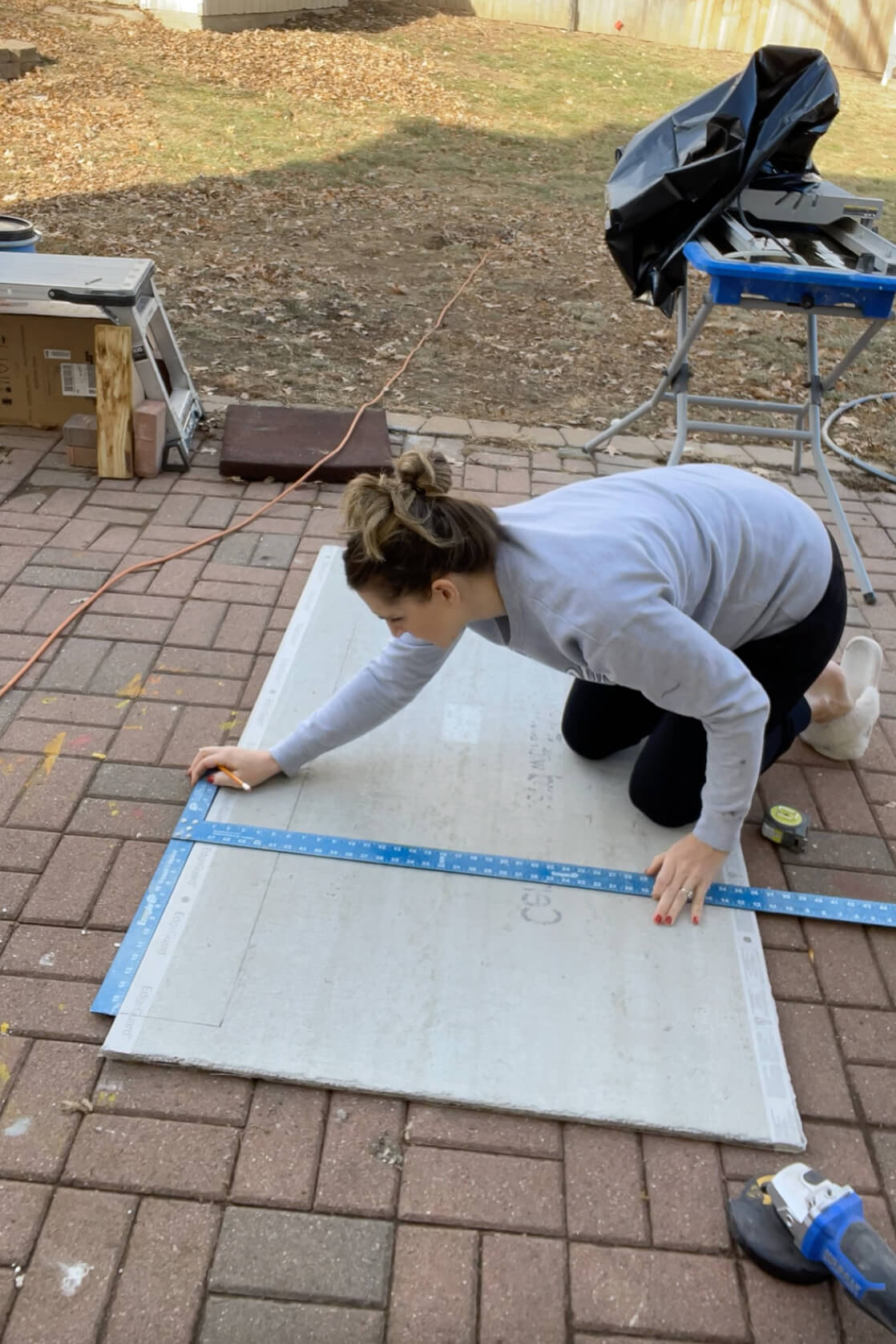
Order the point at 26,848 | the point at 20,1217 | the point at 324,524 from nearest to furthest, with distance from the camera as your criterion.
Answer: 1. the point at 20,1217
2. the point at 26,848
3. the point at 324,524

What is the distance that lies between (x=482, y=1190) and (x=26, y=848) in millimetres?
1452

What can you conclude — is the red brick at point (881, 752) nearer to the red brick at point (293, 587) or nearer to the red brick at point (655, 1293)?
the red brick at point (655, 1293)

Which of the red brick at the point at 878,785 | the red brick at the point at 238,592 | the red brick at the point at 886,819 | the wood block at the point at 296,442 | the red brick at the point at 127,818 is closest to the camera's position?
the red brick at the point at 127,818

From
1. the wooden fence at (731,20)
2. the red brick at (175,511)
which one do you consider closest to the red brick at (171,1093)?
the red brick at (175,511)

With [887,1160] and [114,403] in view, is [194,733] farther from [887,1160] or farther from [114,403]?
[887,1160]

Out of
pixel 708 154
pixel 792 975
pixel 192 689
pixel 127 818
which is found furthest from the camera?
pixel 708 154

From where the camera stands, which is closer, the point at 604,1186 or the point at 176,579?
the point at 604,1186

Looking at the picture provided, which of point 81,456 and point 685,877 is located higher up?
point 685,877

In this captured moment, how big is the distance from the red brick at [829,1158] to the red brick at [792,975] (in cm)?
34

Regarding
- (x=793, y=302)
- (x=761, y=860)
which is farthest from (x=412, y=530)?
(x=793, y=302)

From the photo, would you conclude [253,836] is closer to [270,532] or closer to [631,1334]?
[631,1334]

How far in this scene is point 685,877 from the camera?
2.56 m

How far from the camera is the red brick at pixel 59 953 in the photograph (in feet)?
7.76

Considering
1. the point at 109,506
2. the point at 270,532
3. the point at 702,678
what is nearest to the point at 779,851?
the point at 702,678
